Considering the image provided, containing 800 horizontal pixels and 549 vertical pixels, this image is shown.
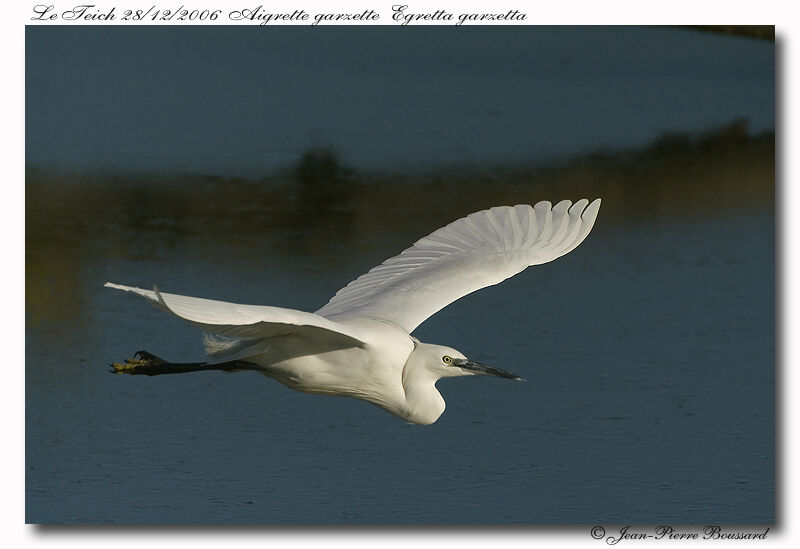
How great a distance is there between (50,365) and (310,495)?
3.91 feet

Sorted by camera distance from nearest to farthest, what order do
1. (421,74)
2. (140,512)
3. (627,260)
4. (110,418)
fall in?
1. (140,512)
2. (110,418)
3. (421,74)
4. (627,260)

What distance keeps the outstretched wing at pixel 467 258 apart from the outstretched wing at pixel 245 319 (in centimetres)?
48

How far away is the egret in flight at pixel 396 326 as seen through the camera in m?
4.05

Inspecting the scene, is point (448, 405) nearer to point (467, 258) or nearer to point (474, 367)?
point (467, 258)

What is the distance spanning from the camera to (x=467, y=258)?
15.5ft

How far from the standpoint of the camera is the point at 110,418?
560 centimetres

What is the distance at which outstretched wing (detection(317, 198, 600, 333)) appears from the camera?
4531mm

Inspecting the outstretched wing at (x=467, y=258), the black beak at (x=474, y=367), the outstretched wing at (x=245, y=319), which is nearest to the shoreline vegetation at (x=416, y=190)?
the outstretched wing at (x=467, y=258)

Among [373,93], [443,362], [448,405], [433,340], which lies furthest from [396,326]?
[373,93]

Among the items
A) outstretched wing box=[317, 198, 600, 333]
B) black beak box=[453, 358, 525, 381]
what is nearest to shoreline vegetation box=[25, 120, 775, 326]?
outstretched wing box=[317, 198, 600, 333]

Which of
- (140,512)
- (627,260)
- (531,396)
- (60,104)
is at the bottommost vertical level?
(140,512)

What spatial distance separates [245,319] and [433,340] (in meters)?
2.55
